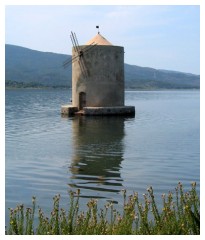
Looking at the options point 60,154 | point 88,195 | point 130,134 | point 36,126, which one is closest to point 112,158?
point 60,154

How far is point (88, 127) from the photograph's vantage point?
928 inches

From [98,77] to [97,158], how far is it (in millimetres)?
15661

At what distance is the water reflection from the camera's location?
10.9 meters

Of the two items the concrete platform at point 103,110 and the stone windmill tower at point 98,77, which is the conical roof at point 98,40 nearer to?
the stone windmill tower at point 98,77

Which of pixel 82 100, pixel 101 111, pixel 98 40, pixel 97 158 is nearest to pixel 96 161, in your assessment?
pixel 97 158

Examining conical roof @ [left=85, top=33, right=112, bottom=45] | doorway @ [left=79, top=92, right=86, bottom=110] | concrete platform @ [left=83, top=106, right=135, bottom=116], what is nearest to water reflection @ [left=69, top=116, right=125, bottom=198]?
concrete platform @ [left=83, top=106, right=135, bottom=116]

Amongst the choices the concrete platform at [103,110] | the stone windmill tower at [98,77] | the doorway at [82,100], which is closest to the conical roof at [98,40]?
the stone windmill tower at [98,77]

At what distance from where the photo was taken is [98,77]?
29.6 m

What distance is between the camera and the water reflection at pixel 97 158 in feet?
35.7

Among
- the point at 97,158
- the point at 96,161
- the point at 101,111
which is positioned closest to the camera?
the point at 96,161

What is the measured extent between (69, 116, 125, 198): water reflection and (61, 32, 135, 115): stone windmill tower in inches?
199

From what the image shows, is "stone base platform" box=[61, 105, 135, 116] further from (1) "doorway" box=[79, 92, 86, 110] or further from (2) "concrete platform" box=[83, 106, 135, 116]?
(1) "doorway" box=[79, 92, 86, 110]

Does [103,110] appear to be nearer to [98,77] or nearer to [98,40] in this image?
[98,77]

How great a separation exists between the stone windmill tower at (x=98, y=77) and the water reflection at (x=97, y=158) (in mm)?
5061
